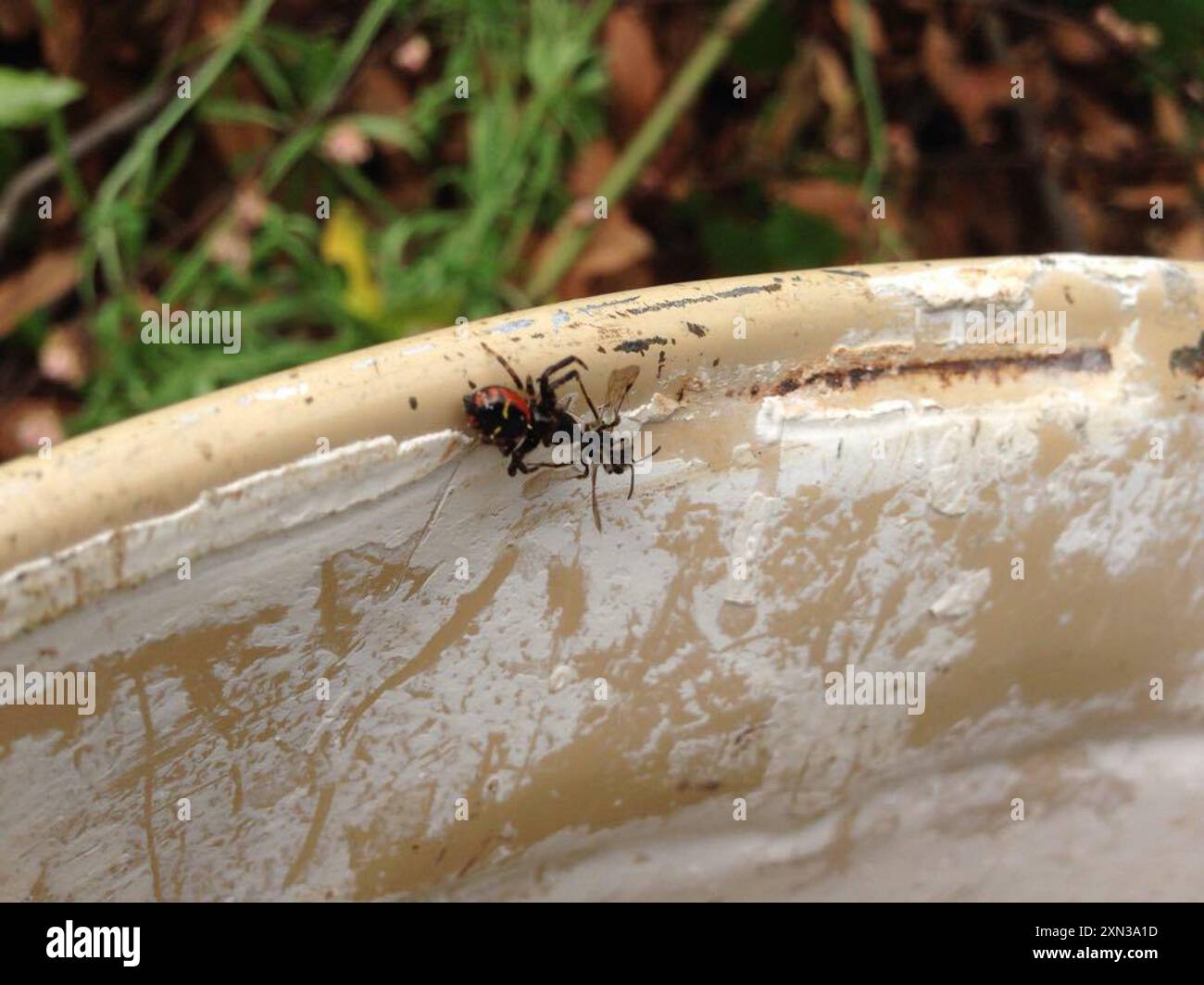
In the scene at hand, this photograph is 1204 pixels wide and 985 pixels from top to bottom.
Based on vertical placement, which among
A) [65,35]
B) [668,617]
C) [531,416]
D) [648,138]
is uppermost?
[65,35]

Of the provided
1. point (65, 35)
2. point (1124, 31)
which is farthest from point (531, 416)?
point (1124, 31)

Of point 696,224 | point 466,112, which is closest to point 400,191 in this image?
point 466,112

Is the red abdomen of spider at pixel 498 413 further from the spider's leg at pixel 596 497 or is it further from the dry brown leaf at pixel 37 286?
the dry brown leaf at pixel 37 286

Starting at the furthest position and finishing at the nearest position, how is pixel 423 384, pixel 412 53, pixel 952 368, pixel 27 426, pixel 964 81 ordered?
pixel 964 81
pixel 412 53
pixel 27 426
pixel 952 368
pixel 423 384

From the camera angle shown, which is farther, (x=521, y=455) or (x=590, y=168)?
(x=590, y=168)

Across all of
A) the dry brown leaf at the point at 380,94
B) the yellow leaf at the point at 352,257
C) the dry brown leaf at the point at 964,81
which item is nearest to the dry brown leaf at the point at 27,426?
the yellow leaf at the point at 352,257

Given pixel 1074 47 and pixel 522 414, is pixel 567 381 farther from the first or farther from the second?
pixel 1074 47
